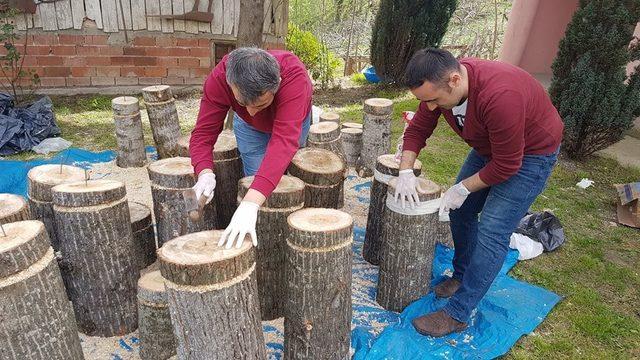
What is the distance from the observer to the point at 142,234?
294 cm

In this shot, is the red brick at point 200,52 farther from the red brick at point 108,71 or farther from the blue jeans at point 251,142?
the blue jeans at point 251,142

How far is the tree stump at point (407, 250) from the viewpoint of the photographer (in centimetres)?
261

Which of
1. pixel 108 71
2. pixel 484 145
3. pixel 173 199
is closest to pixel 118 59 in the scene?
pixel 108 71

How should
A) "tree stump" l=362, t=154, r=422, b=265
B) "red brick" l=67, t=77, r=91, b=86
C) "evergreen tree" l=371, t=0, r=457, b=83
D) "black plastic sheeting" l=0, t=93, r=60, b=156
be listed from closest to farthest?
1. "tree stump" l=362, t=154, r=422, b=265
2. "black plastic sheeting" l=0, t=93, r=60, b=156
3. "red brick" l=67, t=77, r=91, b=86
4. "evergreen tree" l=371, t=0, r=457, b=83

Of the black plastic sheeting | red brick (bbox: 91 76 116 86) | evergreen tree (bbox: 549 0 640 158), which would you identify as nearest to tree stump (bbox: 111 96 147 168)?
the black plastic sheeting

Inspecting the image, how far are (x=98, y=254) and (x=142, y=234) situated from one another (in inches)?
23.9

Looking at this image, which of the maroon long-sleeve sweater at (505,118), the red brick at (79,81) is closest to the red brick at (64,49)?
the red brick at (79,81)

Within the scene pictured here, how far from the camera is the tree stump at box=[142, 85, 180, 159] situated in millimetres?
4527

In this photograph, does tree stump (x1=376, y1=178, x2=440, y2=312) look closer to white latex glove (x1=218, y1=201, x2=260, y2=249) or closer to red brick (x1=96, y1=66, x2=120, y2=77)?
white latex glove (x1=218, y1=201, x2=260, y2=249)

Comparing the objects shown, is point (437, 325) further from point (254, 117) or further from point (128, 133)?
point (128, 133)

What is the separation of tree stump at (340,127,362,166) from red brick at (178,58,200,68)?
3.03 m

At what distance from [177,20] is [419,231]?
5127 millimetres

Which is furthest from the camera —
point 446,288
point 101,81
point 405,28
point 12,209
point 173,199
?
point 405,28

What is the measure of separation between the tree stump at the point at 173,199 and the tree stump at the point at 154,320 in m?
0.47
